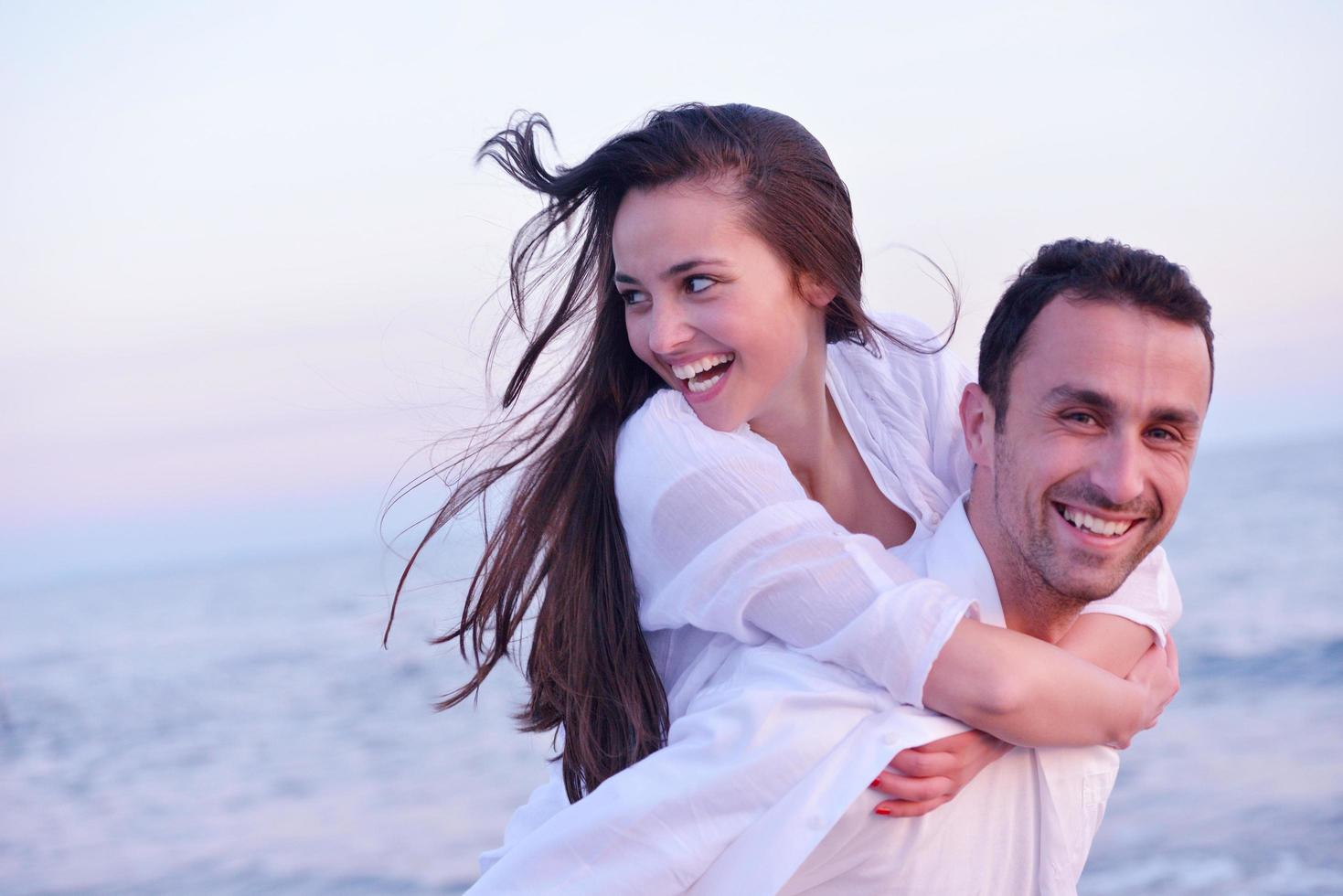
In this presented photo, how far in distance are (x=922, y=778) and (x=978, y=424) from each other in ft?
2.67

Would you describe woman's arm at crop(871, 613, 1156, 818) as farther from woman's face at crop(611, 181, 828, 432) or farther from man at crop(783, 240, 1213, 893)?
woman's face at crop(611, 181, 828, 432)

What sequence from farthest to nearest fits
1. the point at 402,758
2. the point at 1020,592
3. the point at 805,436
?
the point at 402,758, the point at 805,436, the point at 1020,592

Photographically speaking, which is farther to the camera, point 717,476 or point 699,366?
point 699,366

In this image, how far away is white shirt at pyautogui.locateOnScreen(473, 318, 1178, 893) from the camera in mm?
2498

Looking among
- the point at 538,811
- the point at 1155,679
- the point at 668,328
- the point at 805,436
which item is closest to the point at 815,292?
the point at 805,436

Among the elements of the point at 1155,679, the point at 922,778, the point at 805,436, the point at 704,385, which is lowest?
the point at 922,778

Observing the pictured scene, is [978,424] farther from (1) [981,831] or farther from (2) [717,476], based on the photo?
(1) [981,831]

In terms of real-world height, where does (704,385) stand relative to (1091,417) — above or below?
above

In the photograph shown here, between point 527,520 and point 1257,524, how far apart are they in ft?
73.7

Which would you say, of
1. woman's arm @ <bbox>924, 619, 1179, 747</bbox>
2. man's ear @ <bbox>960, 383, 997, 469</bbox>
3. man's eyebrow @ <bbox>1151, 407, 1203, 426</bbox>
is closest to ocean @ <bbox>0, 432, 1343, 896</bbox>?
man's ear @ <bbox>960, 383, 997, 469</bbox>

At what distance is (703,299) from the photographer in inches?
126

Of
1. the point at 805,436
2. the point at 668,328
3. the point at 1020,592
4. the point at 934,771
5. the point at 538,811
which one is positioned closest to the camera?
the point at 934,771

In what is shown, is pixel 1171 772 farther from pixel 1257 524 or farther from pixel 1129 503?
A: pixel 1257 524

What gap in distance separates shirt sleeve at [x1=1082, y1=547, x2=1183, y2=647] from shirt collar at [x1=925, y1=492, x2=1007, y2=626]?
250 millimetres
